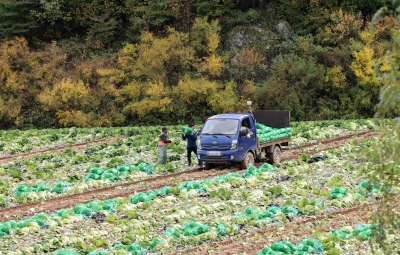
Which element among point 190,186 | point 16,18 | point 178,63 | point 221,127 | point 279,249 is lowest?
point 190,186

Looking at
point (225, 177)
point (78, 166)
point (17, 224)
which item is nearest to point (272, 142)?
point (225, 177)

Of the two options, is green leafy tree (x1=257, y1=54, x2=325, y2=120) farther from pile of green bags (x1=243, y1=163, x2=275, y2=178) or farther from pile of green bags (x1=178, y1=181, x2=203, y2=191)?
pile of green bags (x1=178, y1=181, x2=203, y2=191)

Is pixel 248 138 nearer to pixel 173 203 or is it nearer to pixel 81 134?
pixel 173 203

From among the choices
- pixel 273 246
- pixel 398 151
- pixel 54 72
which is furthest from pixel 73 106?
pixel 398 151

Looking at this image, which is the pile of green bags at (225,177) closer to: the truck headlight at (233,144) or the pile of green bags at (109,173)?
the truck headlight at (233,144)

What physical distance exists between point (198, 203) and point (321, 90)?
36.8m

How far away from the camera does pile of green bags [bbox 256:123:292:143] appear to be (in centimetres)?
2730

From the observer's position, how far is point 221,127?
1038 inches

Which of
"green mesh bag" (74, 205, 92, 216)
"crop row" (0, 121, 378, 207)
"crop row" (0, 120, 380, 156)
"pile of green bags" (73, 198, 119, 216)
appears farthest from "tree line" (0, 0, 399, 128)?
A: "green mesh bag" (74, 205, 92, 216)

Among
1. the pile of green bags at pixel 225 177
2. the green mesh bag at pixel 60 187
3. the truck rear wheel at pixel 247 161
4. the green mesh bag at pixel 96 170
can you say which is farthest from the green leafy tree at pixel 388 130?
the green mesh bag at pixel 96 170

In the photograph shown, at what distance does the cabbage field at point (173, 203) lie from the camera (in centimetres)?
1526

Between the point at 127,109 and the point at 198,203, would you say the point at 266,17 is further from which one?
the point at 198,203

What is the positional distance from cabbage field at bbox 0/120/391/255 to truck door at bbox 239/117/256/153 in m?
0.97

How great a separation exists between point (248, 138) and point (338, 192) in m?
5.95
